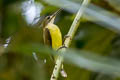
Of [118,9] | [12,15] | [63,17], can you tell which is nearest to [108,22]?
[118,9]

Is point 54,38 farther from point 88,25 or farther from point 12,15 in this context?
point 12,15

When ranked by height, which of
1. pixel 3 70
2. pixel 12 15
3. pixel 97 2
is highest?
pixel 97 2

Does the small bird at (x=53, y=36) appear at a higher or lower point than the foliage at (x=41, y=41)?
higher

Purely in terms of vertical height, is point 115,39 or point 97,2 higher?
point 97,2

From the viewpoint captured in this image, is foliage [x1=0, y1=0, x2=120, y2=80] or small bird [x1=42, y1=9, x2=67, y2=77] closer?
small bird [x1=42, y1=9, x2=67, y2=77]

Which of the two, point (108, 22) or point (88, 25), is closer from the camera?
point (108, 22)

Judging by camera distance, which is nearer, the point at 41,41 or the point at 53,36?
the point at 53,36

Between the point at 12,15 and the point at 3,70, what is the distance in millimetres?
184

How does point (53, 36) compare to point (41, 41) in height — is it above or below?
above

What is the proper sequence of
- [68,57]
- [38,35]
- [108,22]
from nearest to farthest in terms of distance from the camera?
[68,57] → [108,22] → [38,35]

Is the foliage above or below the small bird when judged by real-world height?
below

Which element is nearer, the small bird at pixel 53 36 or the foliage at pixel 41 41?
the small bird at pixel 53 36

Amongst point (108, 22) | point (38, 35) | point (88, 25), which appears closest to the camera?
point (108, 22)

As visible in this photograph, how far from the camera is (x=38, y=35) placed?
74 cm
